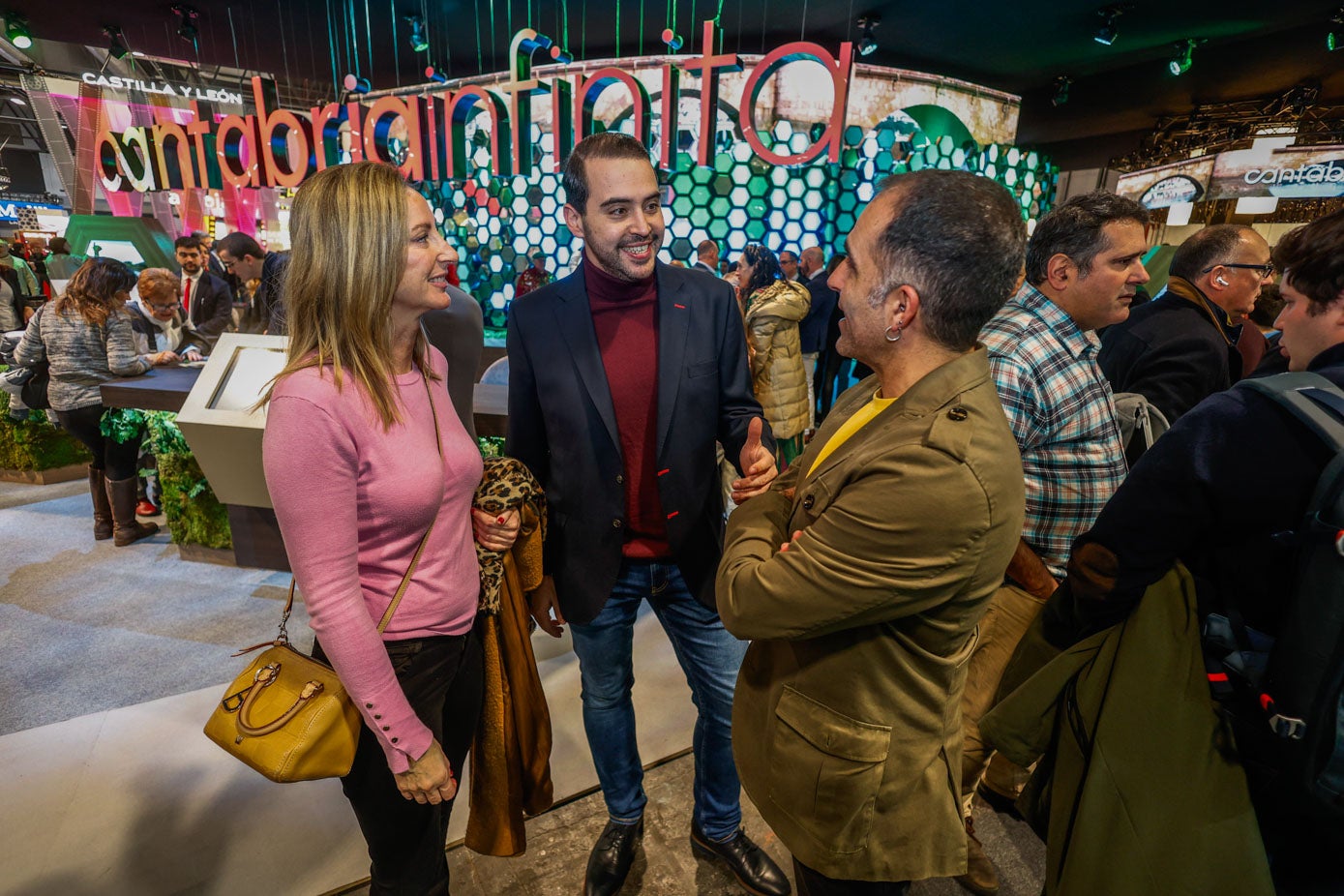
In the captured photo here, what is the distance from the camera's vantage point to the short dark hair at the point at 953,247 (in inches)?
38.3

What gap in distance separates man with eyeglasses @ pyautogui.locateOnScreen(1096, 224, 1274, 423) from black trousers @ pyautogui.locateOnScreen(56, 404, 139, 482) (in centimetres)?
551

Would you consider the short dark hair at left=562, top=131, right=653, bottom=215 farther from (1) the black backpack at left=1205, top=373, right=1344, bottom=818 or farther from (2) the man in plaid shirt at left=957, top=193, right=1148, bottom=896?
(1) the black backpack at left=1205, top=373, right=1344, bottom=818

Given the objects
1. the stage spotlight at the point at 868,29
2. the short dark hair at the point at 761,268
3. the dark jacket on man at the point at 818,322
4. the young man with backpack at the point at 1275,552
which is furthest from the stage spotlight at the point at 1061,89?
the young man with backpack at the point at 1275,552

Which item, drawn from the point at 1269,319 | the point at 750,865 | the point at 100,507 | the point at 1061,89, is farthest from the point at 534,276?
the point at 750,865

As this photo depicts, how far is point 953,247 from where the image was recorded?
38.3 inches

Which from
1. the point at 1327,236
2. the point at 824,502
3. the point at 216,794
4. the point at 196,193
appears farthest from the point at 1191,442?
the point at 196,193

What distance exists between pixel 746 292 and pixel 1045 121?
6826 millimetres

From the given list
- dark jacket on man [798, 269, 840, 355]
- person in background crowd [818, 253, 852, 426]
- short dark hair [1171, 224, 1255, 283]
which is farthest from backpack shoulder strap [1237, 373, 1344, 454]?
person in background crowd [818, 253, 852, 426]

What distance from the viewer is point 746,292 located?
5.37 metres

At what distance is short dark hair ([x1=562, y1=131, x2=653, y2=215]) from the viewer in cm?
159

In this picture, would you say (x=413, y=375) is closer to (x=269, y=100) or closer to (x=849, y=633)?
(x=849, y=633)

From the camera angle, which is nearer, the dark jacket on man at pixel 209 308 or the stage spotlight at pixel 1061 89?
the dark jacket on man at pixel 209 308

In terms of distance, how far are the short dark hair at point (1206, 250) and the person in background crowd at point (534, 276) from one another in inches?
256

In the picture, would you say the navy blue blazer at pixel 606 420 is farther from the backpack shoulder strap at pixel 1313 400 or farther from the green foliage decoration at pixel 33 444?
the green foliage decoration at pixel 33 444
